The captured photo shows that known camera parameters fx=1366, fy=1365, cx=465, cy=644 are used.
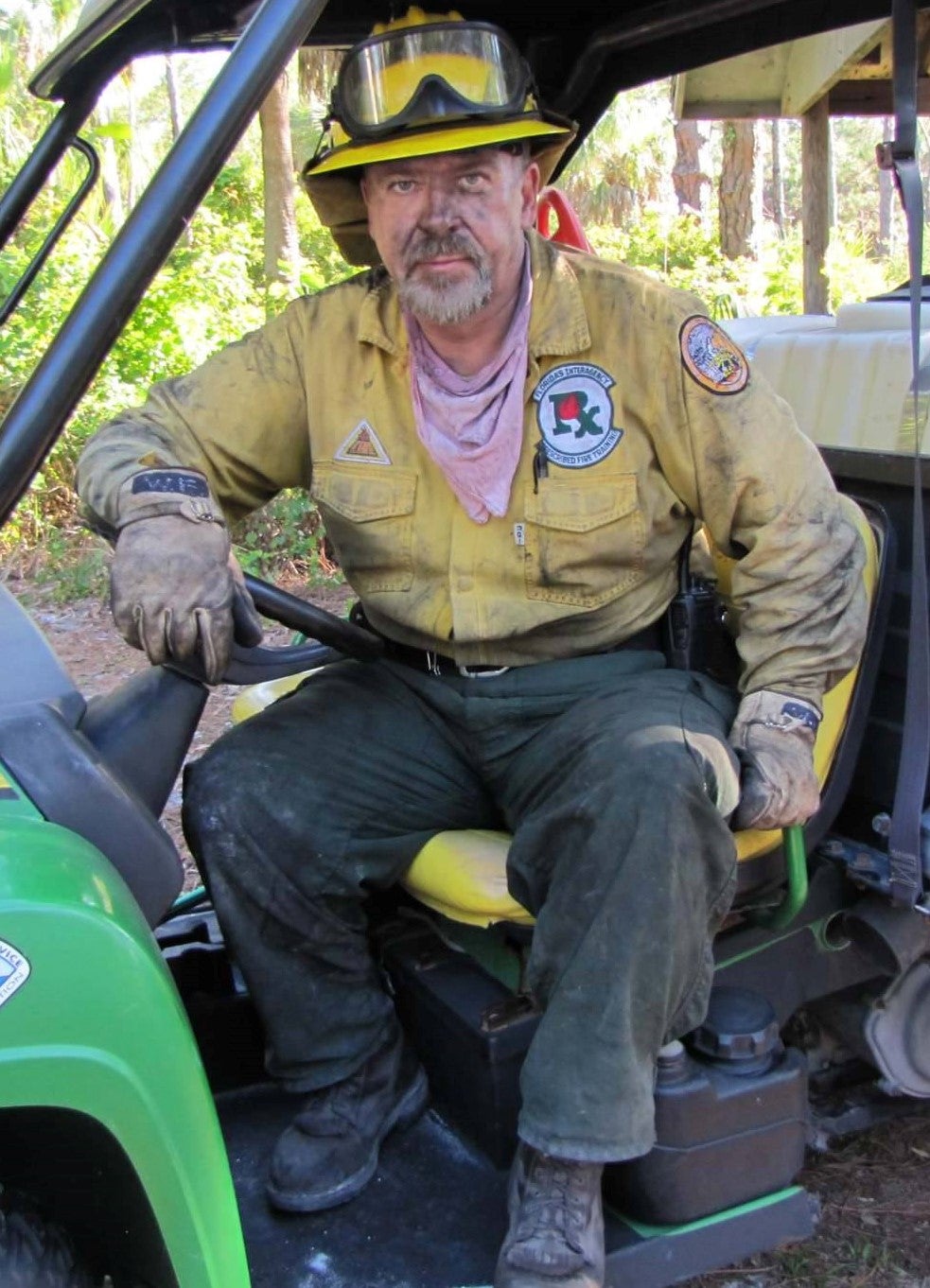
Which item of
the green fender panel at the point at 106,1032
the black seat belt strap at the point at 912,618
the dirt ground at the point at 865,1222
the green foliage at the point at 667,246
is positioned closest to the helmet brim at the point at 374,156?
the black seat belt strap at the point at 912,618

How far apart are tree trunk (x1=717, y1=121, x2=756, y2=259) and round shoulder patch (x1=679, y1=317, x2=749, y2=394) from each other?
483 inches

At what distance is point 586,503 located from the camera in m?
2.18

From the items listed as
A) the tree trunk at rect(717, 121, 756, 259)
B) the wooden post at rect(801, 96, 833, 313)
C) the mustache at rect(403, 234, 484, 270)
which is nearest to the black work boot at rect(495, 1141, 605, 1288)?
the mustache at rect(403, 234, 484, 270)

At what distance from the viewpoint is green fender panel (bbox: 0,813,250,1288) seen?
1299 mm

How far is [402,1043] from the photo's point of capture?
2.23 meters

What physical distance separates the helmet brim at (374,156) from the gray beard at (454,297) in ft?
0.64

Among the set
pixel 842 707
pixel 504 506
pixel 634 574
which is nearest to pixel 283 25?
pixel 504 506

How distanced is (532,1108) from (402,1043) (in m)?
0.47

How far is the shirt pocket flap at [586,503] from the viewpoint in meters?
2.18

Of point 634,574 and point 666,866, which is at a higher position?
point 634,574

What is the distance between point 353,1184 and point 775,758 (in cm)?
89

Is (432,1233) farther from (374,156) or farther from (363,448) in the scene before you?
(374,156)

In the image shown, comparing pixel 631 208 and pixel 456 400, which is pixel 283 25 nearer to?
pixel 456 400

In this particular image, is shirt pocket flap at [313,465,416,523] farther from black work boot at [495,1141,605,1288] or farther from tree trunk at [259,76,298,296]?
tree trunk at [259,76,298,296]
